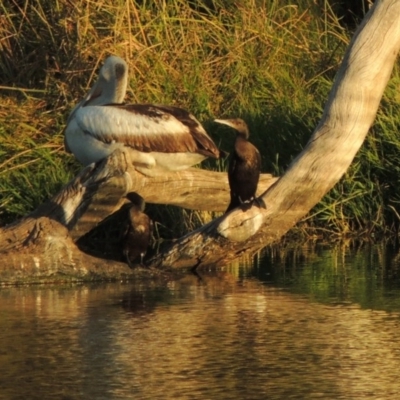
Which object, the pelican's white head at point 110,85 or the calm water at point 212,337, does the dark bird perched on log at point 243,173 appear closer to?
the calm water at point 212,337

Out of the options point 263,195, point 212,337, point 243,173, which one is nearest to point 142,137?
point 243,173

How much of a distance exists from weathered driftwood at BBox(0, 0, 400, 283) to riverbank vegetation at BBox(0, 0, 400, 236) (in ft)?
5.09

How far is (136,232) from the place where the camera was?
9.62 m

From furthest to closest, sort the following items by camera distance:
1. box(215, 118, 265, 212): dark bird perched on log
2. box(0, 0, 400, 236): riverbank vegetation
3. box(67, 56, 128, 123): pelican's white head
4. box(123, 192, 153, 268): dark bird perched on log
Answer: box(0, 0, 400, 236): riverbank vegetation
box(67, 56, 128, 123): pelican's white head
box(123, 192, 153, 268): dark bird perched on log
box(215, 118, 265, 212): dark bird perched on log

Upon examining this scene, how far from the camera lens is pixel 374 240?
36.9 ft

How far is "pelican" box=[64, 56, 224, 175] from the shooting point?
978 centimetres

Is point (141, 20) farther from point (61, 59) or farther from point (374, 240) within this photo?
point (374, 240)

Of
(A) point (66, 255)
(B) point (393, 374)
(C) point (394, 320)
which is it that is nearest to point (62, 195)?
(A) point (66, 255)

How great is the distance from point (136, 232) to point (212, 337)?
8.52 feet

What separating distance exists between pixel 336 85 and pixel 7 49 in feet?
16.5

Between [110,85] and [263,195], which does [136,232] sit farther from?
[110,85]

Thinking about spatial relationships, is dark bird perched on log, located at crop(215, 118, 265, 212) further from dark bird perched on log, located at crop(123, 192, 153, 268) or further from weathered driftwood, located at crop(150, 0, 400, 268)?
dark bird perched on log, located at crop(123, 192, 153, 268)

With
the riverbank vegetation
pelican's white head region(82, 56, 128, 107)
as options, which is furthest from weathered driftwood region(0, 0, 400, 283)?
the riverbank vegetation

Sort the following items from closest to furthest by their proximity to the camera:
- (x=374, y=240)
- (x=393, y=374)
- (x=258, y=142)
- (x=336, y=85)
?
(x=393, y=374), (x=336, y=85), (x=374, y=240), (x=258, y=142)
